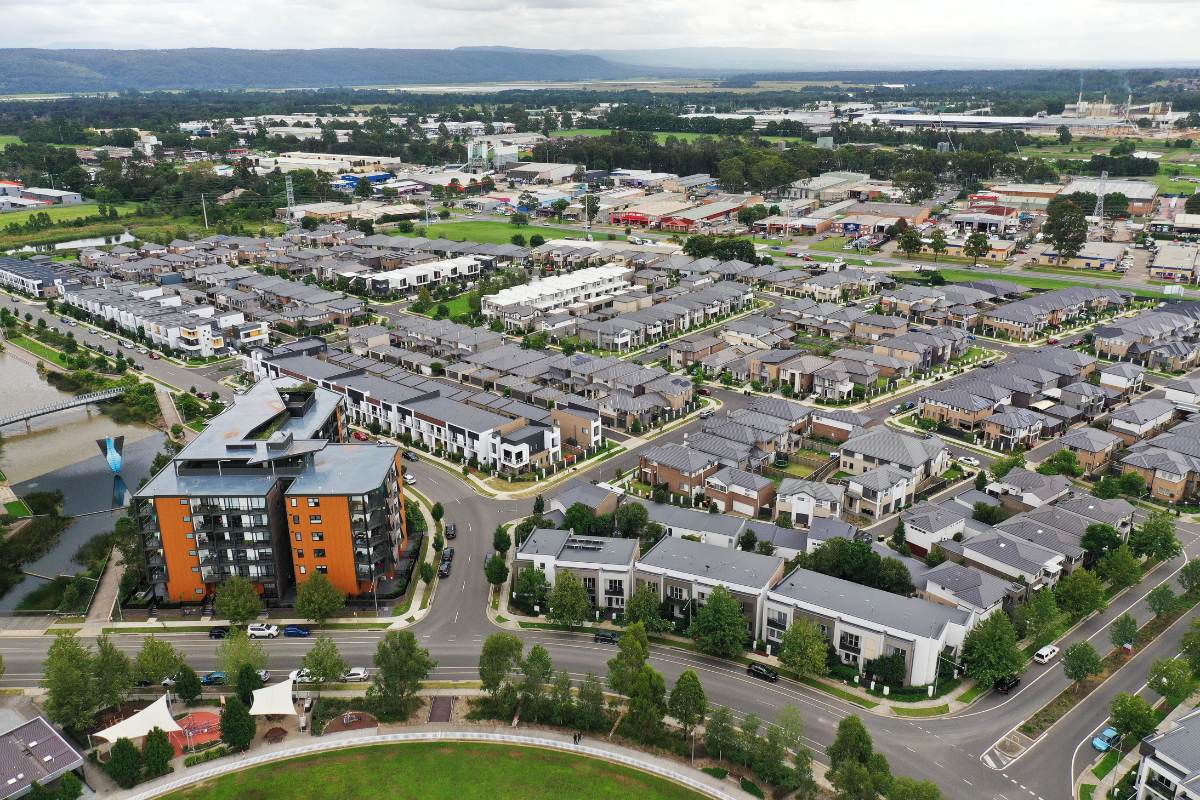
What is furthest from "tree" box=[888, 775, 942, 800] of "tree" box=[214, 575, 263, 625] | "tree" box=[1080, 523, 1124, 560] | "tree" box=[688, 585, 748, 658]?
"tree" box=[214, 575, 263, 625]

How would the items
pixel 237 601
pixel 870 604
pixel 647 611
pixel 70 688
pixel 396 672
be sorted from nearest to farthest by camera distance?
pixel 70 688, pixel 396 672, pixel 870 604, pixel 647 611, pixel 237 601

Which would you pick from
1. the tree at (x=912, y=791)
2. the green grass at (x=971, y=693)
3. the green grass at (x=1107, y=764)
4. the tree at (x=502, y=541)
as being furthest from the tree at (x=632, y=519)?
the green grass at (x=1107, y=764)

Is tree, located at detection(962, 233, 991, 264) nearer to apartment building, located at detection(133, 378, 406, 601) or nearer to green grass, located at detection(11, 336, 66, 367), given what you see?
apartment building, located at detection(133, 378, 406, 601)

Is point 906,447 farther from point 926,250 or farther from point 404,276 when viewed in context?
point 926,250

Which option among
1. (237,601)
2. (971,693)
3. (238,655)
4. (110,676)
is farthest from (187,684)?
(971,693)

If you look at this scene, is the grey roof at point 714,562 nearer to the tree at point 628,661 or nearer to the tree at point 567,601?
the tree at point 567,601

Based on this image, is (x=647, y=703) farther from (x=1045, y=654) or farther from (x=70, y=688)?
(x=70, y=688)

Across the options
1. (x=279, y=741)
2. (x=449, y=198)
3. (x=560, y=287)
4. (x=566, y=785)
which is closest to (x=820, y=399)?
(x=560, y=287)
